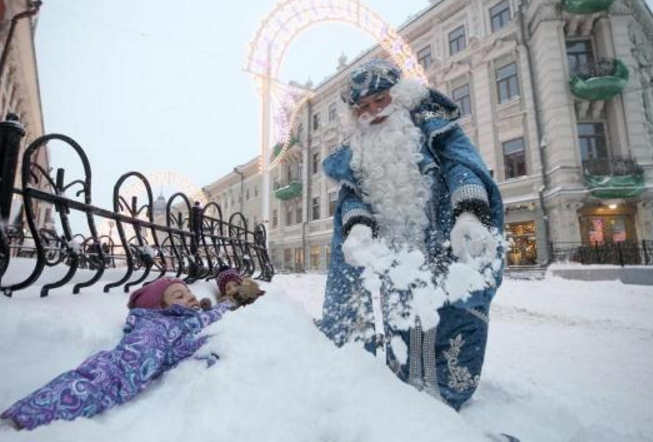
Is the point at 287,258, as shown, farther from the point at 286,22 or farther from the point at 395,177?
the point at 395,177

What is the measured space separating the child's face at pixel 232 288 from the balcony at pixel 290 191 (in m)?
21.4

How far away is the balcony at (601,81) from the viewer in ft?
40.9

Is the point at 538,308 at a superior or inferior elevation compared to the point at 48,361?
inferior

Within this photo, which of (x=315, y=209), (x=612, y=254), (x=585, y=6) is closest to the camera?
(x=612, y=254)

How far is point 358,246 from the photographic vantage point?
1.79 meters

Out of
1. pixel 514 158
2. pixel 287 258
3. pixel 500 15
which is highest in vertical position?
pixel 500 15

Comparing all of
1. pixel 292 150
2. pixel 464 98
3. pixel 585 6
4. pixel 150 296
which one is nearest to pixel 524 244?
pixel 464 98

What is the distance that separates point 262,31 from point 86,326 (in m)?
11.3

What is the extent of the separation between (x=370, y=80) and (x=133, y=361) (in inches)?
76.8

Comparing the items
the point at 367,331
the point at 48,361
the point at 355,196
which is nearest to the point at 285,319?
the point at 367,331

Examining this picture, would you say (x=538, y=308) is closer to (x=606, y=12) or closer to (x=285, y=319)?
(x=285, y=319)

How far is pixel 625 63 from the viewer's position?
1304 centimetres

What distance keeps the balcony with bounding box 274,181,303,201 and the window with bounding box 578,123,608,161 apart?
16139 mm

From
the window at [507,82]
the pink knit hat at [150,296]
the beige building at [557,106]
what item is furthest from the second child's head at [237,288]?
the window at [507,82]
